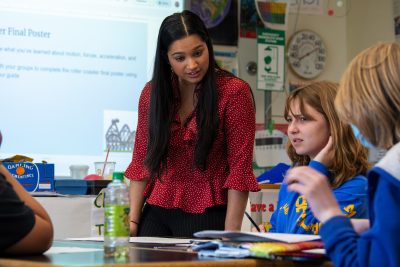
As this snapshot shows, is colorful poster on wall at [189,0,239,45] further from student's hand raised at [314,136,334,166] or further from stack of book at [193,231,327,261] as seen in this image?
stack of book at [193,231,327,261]

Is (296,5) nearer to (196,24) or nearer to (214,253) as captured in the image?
(196,24)

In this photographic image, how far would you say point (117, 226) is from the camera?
1.25m

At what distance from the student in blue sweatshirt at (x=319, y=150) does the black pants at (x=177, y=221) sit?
0.17 m

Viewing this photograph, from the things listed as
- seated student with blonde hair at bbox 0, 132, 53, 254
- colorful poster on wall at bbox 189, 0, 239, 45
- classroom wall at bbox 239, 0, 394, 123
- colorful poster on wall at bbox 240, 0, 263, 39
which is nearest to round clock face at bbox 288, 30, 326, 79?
classroom wall at bbox 239, 0, 394, 123

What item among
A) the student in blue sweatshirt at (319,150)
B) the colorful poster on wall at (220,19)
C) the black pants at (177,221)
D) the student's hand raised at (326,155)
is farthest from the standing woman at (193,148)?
the colorful poster on wall at (220,19)

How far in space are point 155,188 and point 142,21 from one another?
1.72 metres

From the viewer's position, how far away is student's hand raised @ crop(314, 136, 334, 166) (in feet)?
5.41

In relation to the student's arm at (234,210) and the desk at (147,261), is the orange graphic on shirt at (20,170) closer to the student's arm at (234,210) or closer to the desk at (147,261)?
the student's arm at (234,210)

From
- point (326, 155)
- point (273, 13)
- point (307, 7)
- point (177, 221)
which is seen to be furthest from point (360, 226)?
point (307, 7)

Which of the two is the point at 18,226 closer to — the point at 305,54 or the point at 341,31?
the point at 305,54

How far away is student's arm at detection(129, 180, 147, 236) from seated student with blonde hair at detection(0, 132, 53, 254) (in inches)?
30.6

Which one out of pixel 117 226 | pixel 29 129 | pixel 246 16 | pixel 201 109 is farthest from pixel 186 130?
pixel 246 16

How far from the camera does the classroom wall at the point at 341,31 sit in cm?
415

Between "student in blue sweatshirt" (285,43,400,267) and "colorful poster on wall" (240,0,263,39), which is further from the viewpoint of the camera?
"colorful poster on wall" (240,0,263,39)
